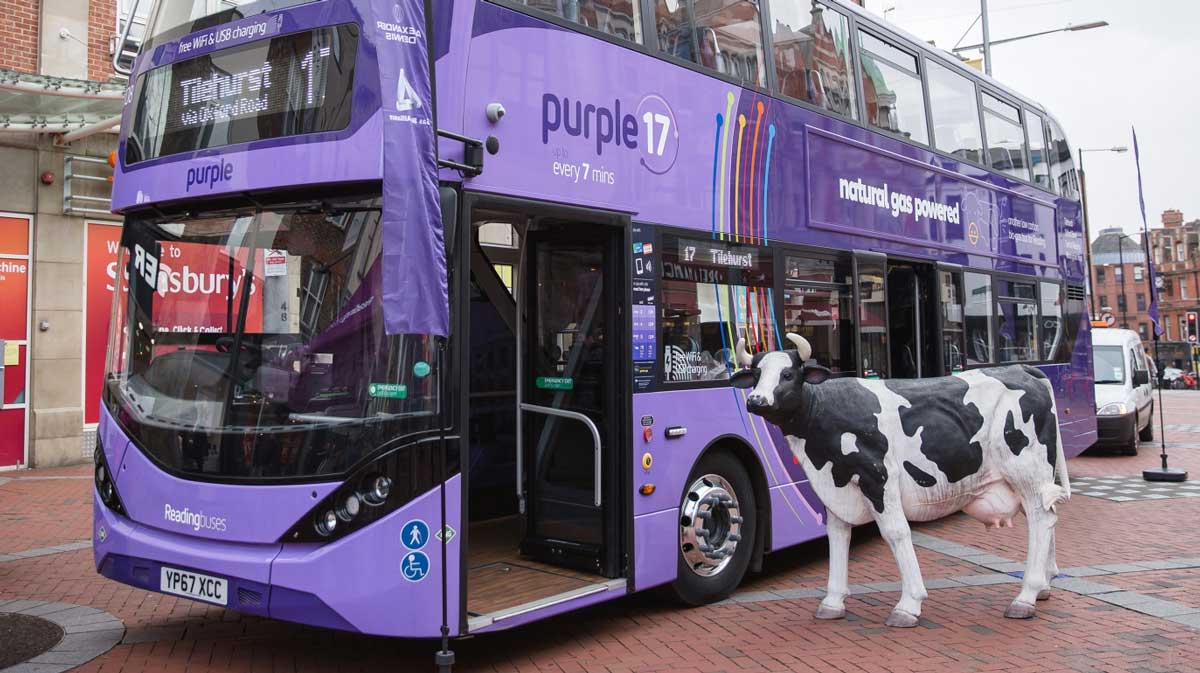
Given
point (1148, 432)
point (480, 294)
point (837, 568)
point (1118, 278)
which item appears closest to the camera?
point (837, 568)

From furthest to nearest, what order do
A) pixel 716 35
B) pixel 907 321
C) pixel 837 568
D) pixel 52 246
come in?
pixel 52 246 < pixel 907 321 < pixel 716 35 < pixel 837 568

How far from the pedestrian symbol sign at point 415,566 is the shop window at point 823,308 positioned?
392 cm

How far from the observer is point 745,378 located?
6.18 meters

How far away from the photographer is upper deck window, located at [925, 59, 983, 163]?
10070 millimetres

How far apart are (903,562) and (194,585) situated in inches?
169

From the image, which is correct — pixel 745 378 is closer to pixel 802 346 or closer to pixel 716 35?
pixel 802 346

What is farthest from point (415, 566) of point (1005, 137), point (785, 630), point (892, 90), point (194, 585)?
point (1005, 137)

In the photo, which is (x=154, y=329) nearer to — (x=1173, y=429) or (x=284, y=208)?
(x=284, y=208)

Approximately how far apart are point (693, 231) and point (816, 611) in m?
2.79

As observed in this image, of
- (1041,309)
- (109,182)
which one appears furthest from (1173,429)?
(109,182)

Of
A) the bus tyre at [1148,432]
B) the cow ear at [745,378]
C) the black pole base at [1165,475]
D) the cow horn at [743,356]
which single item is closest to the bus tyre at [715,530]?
the cow ear at [745,378]

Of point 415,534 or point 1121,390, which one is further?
point 1121,390

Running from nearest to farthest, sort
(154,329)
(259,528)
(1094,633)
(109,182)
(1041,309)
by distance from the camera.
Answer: (259,528)
(154,329)
(1094,633)
(1041,309)
(109,182)

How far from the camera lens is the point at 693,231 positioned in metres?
6.79
